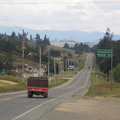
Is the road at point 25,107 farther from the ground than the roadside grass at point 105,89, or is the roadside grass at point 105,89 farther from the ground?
the road at point 25,107

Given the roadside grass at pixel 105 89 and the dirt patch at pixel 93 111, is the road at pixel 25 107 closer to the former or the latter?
the dirt patch at pixel 93 111

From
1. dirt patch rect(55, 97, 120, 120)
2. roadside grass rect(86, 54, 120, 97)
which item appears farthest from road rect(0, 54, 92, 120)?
roadside grass rect(86, 54, 120, 97)

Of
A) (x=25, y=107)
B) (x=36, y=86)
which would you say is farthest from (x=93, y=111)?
(x=36, y=86)

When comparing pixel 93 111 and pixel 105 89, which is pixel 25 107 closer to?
pixel 93 111

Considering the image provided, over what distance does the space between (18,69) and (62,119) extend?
4815 inches

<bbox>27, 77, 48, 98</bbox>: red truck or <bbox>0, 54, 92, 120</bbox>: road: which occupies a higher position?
<bbox>27, 77, 48, 98</bbox>: red truck

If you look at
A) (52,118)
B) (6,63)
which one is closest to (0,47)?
(6,63)

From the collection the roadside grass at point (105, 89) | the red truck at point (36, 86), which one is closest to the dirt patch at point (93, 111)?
the red truck at point (36, 86)

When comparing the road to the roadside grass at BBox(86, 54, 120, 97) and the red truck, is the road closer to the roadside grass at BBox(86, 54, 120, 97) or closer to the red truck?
the red truck

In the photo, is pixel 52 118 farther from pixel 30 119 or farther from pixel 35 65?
A: pixel 35 65

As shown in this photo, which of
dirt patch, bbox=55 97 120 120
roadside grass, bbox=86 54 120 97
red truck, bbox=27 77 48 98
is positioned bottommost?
roadside grass, bbox=86 54 120 97

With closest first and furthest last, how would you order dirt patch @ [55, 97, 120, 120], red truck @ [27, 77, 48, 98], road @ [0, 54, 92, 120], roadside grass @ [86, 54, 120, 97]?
road @ [0, 54, 92, 120]
dirt patch @ [55, 97, 120, 120]
red truck @ [27, 77, 48, 98]
roadside grass @ [86, 54, 120, 97]

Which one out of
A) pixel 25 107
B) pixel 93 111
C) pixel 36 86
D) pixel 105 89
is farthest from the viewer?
pixel 105 89

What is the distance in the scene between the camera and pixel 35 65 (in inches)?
5413
